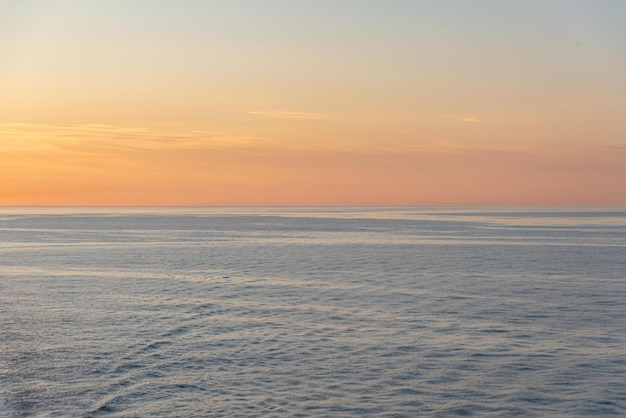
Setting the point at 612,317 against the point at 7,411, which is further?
the point at 612,317

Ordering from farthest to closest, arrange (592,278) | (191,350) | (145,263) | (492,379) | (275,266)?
(145,263) → (275,266) → (592,278) → (191,350) → (492,379)

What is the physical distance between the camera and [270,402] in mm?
24609

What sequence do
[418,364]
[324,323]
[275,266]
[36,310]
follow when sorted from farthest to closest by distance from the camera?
1. [275,266]
2. [36,310]
3. [324,323]
4. [418,364]

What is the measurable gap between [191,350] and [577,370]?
16.9 m

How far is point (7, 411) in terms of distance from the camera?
23.1 m

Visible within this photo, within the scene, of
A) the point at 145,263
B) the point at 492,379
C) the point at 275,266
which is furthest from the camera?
the point at 145,263

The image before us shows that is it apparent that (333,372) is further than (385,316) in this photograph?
No

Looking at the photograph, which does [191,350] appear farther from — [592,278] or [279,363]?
[592,278]

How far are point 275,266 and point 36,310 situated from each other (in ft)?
102

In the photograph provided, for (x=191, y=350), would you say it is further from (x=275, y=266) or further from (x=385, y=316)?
(x=275, y=266)

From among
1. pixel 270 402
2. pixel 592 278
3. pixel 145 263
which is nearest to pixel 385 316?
pixel 270 402

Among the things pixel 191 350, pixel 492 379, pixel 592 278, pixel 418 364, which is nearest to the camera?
pixel 492 379

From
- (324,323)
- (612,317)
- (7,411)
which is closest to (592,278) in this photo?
(612,317)

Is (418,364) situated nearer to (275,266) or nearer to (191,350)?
(191,350)
